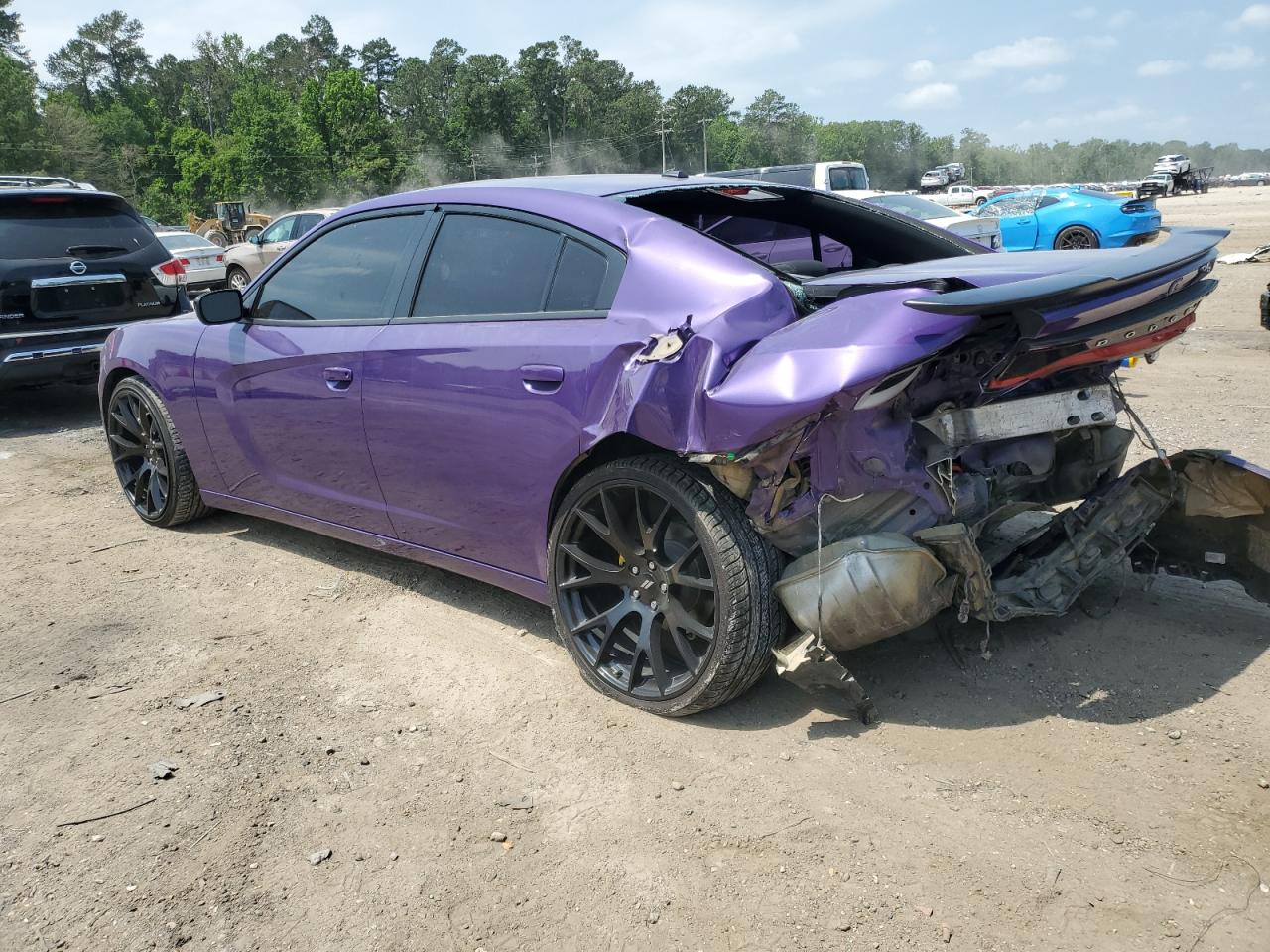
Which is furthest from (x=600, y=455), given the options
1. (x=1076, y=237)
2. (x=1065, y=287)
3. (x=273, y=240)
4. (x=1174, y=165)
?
(x=1174, y=165)

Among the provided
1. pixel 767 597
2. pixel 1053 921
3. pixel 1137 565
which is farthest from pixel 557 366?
pixel 1137 565

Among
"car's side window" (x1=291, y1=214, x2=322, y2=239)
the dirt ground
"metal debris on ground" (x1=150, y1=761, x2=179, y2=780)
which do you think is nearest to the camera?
the dirt ground

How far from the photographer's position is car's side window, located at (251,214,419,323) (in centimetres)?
383

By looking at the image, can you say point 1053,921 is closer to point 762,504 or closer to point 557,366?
point 762,504

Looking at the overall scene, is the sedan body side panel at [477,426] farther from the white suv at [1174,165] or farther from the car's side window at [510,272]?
the white suv at [1174,165]

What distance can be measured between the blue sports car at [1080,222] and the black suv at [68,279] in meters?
13.2

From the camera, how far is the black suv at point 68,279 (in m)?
7.38

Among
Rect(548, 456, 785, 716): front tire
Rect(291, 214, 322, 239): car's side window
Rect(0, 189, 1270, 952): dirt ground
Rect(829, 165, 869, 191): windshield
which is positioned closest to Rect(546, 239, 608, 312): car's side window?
Rect(548, 456, 785, 716): front tire

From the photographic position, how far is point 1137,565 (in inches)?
140

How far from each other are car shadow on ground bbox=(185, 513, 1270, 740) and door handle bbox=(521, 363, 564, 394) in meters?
1.02

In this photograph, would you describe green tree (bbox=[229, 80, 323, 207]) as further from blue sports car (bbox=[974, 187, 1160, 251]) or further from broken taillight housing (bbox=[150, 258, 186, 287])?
broken taillight housing (bbox=[150, 258, 186, 287])

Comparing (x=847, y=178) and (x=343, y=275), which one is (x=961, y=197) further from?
(x=343, y=275)

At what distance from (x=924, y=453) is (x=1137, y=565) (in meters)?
1.28

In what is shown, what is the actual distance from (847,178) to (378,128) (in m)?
64.8
